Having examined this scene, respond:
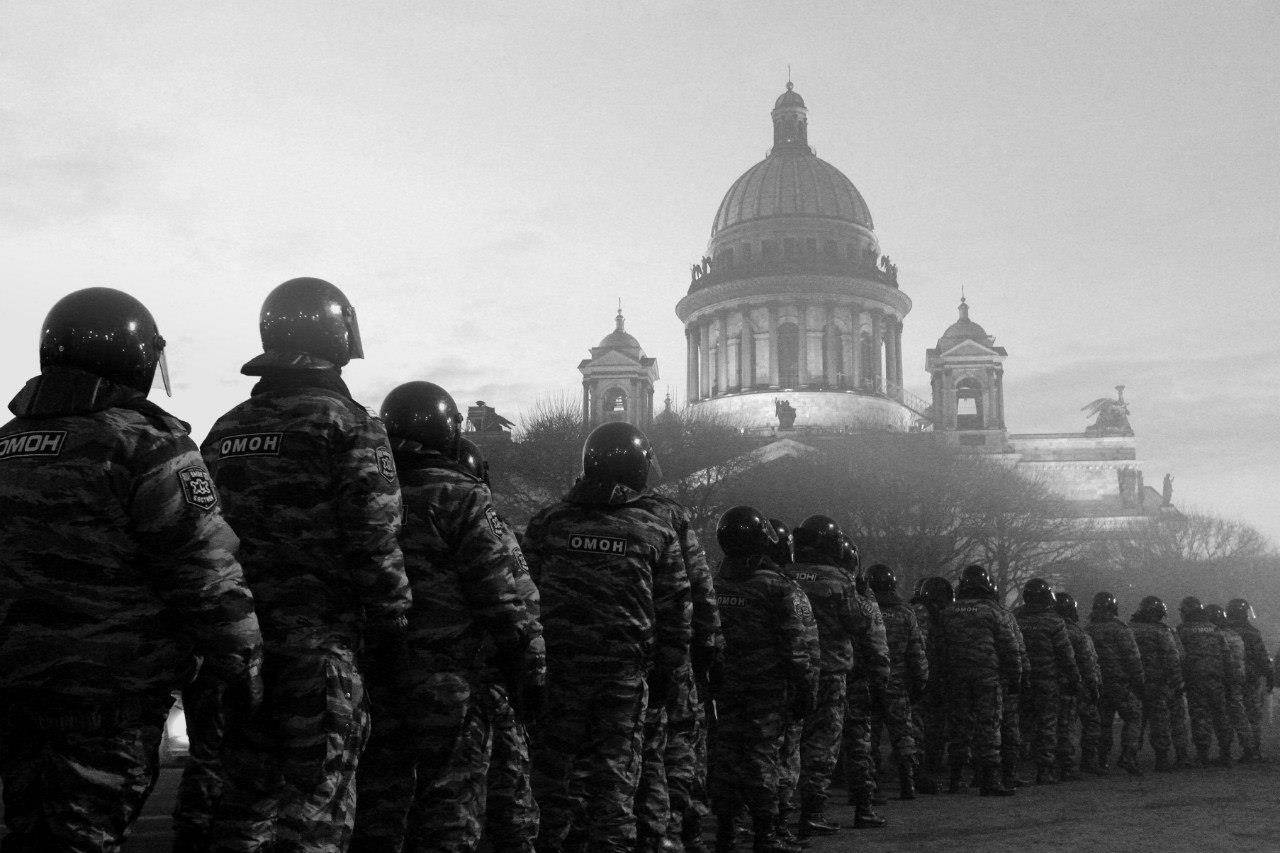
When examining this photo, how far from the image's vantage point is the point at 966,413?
79.7 metres

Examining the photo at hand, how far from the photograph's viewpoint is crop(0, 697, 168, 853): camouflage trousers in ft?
12.3

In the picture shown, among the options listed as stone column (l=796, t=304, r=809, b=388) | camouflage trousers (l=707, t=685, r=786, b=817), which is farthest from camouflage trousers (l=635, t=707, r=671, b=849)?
stone column (l=796, t=304, r=809, b=388)

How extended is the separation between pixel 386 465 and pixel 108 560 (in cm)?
111

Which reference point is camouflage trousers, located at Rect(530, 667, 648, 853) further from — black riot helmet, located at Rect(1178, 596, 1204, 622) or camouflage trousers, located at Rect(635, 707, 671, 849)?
black riot helmet, located at Rect(1178, 596, 1204, 622)

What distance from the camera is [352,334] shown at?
530cm

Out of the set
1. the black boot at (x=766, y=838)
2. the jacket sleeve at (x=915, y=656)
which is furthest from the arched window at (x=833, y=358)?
the black boot at (x=766, y=838)

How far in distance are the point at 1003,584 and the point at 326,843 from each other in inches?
1798

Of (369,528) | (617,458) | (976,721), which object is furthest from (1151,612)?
(369,528)

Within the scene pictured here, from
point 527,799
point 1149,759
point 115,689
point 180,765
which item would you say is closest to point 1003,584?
point 1149,759

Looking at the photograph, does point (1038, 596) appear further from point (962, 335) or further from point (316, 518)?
point (962, 335)

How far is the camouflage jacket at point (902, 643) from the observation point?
12.6m

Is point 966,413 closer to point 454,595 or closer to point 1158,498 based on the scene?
Answer: point 1158,498

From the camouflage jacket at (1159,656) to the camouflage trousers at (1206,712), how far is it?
→ 387 millimetres

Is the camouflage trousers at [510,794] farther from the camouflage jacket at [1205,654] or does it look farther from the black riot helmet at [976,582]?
the camouflage jacket at [1205,654]
